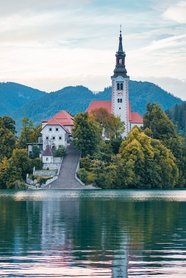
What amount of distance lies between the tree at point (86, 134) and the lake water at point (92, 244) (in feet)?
190

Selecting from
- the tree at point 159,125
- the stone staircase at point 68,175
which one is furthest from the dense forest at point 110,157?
the tree at point 159,125

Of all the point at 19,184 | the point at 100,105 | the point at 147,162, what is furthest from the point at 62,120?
the point at 19,184

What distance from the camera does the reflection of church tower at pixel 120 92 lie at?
124062 millimetres

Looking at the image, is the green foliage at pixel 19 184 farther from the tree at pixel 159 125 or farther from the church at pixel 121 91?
the church at pixel 121 91

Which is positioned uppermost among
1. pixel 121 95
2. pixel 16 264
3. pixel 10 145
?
pixel 121 95

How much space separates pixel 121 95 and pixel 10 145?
25097mm

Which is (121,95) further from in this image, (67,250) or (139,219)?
(67,250)

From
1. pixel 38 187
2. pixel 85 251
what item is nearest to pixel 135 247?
pixel 85 251

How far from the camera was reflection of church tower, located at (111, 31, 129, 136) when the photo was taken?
124 meters

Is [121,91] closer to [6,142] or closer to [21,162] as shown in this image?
[6,142]

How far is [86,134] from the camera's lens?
10638 cm

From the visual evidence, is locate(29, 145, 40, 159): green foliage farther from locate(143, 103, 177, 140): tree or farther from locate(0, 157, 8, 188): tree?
locate(143, 103, 177, 140): tree

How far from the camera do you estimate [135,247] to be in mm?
27984

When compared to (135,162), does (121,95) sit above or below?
above
